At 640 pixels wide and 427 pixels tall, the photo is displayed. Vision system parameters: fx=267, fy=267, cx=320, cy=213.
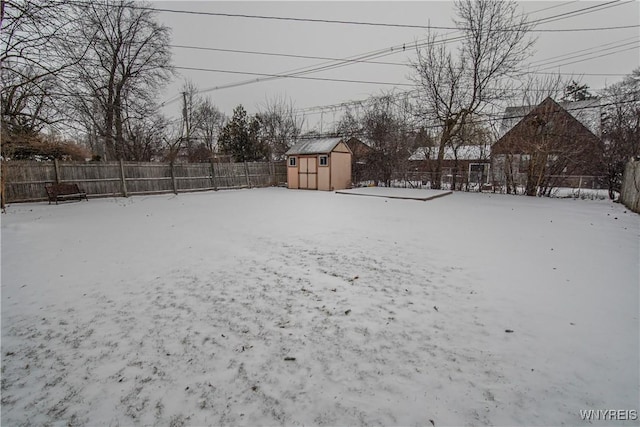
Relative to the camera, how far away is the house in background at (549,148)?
11.1m

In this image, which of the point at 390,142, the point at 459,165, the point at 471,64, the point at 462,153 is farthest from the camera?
the point at 390,142

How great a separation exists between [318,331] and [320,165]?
506 inches

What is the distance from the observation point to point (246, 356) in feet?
6.42

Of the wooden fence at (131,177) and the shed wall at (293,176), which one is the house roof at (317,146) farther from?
the wooden fence at (131,177)

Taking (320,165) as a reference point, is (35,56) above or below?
above

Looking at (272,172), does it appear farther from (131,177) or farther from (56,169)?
(56,169)

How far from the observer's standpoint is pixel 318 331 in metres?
2.26

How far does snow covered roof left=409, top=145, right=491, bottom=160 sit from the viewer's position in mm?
13938

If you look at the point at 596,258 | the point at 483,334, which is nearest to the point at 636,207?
the point at 596,258

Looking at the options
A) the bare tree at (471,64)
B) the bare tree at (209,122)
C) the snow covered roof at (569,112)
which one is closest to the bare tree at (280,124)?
the bare tree at (209,122)

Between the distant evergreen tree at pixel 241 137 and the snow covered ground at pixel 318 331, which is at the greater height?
the distant evergreen tree at pixel 241 137

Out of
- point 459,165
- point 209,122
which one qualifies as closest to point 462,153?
point 459,165

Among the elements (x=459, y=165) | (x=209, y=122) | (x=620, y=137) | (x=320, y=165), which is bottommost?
(x=459, y=165)

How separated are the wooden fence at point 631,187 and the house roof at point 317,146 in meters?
10.9
